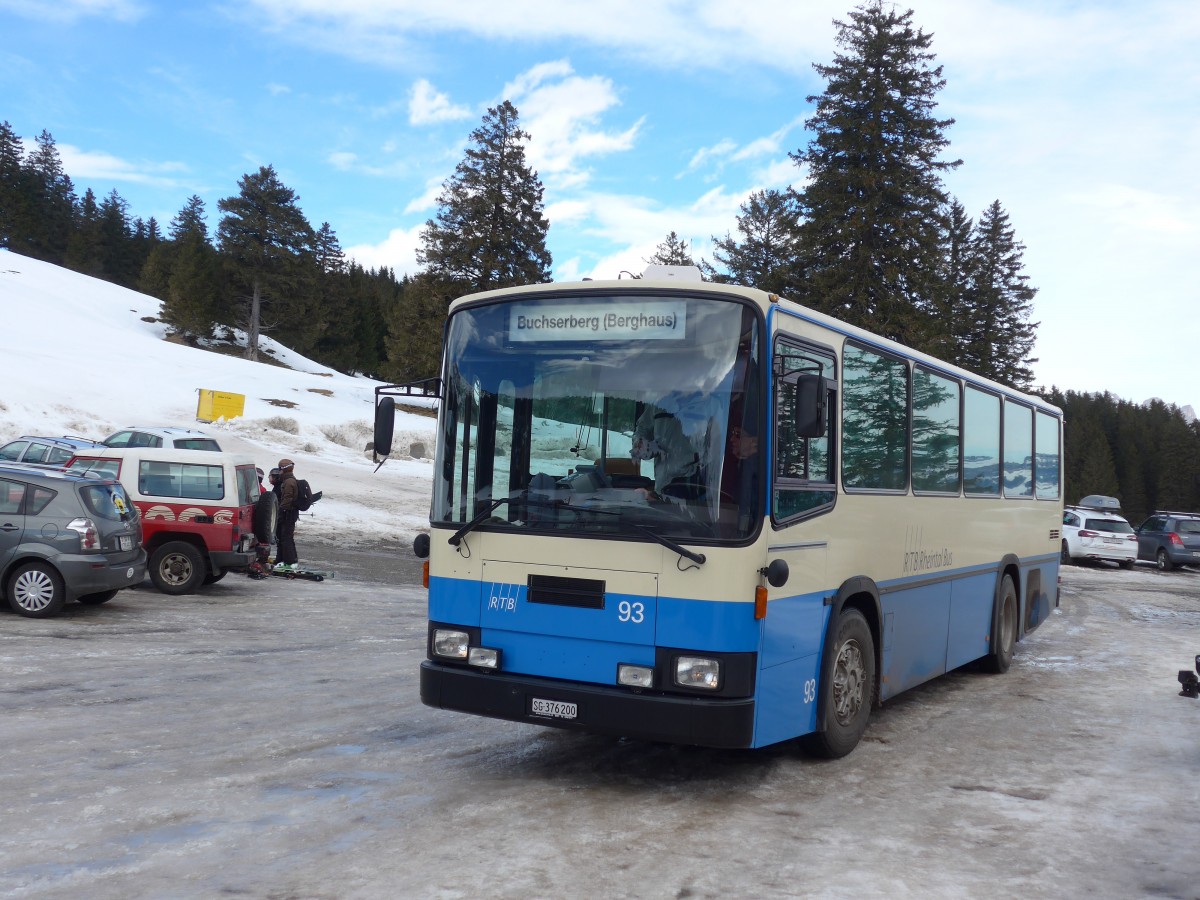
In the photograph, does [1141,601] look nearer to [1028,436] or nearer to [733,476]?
[1028,436]

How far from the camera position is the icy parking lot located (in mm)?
5094

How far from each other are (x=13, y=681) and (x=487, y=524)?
538 centimetres

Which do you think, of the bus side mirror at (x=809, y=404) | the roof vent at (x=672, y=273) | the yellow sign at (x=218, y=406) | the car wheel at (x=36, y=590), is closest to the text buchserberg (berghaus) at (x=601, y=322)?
the roof vent at (x=672, y=273)

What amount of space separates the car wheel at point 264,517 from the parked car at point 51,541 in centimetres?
391

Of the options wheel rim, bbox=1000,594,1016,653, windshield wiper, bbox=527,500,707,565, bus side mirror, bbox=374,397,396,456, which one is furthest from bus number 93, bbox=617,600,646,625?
wheel rim, bbox=1000,594,1016,653

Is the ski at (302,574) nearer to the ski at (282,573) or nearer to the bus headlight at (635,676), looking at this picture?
the ski at (282,573)

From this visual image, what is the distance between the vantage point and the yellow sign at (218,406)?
42.1 metres

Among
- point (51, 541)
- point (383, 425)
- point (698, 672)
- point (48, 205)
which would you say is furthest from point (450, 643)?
point (48, 205)

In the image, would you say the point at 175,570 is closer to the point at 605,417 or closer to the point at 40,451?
the point at 40,451

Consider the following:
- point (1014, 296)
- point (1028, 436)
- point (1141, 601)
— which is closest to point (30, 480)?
point (1028, 436)

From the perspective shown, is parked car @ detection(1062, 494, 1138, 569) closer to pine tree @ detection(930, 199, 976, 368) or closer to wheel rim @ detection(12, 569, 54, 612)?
pine tree @ detection(930, 199, 976, 368)

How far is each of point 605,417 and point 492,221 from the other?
189ft

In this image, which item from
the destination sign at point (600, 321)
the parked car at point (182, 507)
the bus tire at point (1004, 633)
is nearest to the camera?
the destination sign at point (600, 321)

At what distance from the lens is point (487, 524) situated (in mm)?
6852
